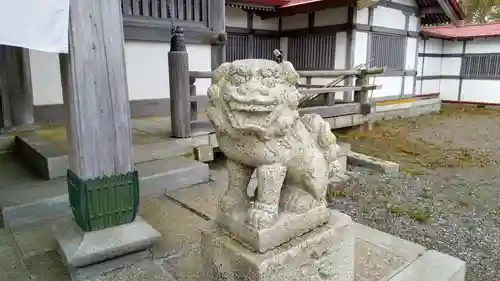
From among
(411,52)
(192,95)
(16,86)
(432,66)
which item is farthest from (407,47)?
(16,86)

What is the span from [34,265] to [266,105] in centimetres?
210

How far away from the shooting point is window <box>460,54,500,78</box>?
1447 cm

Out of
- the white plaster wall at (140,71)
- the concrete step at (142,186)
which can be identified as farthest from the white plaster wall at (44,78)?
the concrete step at (142,186)

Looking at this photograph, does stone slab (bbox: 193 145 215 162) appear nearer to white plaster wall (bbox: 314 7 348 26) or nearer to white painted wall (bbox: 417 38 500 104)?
white plaster wall (bbox: 314 7 348 26)

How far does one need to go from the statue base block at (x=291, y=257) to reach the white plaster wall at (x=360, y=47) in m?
9.51

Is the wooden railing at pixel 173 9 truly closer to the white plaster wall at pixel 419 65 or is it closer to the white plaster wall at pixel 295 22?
the white plaster wall at pixel 295 22

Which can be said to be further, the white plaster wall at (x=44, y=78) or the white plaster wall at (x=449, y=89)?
the white plaster wall at (x=449, y=89)

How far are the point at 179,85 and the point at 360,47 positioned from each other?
786cm

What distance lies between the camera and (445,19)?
45.5ft

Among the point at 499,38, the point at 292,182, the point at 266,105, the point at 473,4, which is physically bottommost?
the point at 292,182

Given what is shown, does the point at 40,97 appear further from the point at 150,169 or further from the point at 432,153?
the point at 432,153

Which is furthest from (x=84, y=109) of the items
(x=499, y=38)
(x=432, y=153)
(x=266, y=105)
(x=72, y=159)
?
(x=499, y=38)

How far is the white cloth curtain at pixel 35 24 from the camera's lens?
1.94 meters

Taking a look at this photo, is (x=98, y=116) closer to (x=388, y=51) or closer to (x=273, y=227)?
(x=273, y=227)
